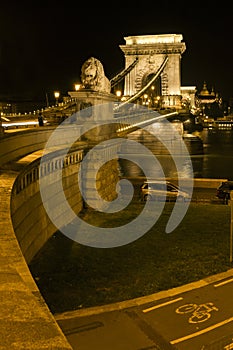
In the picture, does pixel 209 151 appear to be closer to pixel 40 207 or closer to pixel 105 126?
pixel 105 126

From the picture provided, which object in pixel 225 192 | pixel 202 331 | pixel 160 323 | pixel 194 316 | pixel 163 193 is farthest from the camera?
pixel 163 193

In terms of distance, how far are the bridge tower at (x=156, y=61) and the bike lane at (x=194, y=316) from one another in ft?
197

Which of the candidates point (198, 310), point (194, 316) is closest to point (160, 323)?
point (194, 316)

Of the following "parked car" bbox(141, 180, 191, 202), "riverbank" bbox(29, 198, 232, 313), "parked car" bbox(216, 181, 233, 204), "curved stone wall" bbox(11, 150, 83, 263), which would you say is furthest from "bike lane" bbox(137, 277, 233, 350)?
"parked car" bbox(141, 180, 191, 202)

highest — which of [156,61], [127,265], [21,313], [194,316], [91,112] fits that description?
[156,61]

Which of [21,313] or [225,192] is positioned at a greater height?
[21,313]

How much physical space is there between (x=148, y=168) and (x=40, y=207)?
2104 centimetres

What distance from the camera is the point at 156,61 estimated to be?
70188 millimetres

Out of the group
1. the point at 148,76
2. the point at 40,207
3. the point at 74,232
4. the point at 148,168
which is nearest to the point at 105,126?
the point at 74,232

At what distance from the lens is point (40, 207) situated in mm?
11039

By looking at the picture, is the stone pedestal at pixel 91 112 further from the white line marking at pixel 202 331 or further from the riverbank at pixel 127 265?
the white line marking at pixel 202 331

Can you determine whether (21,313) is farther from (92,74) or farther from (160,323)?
(92,74)

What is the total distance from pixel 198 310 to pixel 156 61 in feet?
214

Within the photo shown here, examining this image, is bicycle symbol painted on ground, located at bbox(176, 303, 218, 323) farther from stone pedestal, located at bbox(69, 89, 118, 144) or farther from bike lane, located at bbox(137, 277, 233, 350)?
stone pedestal, located at bbox(69, 89, 118, 144)
